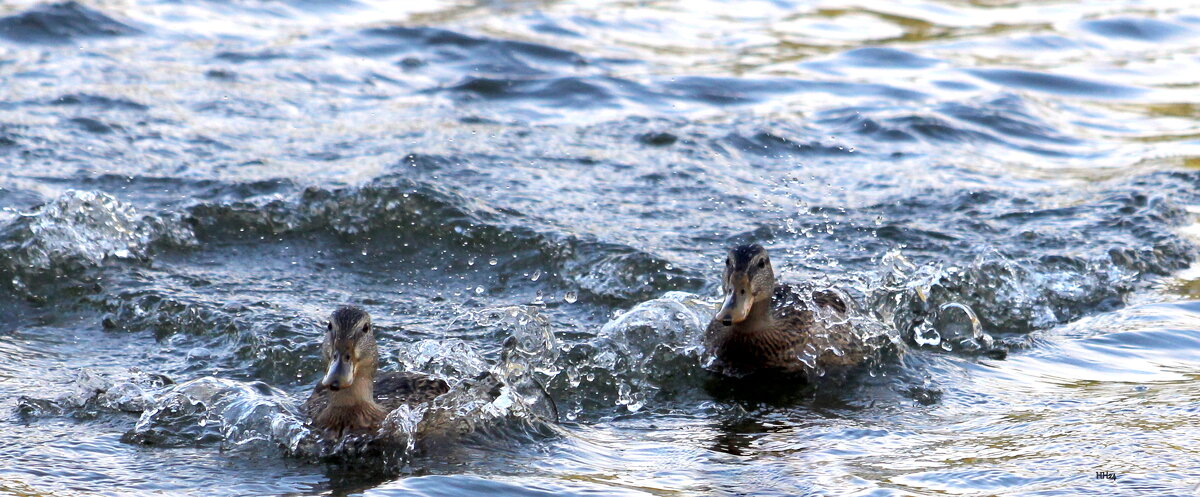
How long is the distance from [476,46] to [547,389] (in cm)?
919

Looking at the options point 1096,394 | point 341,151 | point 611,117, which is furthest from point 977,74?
point 1096,394

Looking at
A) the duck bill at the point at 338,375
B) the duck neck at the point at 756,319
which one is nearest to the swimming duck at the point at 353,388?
the duck bill at the point at 338,375

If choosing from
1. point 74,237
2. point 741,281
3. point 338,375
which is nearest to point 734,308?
point 741,281

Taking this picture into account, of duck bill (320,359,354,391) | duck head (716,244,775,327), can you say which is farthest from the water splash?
duck head (716,244,775,327)

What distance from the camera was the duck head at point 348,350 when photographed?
637 centimetres

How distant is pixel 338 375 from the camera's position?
6.35 metres

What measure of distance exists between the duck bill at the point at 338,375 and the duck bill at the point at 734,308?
7.20 ft

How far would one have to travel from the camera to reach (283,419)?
6.75 meters

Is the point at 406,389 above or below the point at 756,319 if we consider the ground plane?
below

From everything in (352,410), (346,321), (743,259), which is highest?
(743,259)

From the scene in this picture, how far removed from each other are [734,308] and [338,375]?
233 cm

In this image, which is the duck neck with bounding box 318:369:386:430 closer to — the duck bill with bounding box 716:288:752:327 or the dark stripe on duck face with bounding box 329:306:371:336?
the dark stripe on duck face with bounding box 329:306:371:336

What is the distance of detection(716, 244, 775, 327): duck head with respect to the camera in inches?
304

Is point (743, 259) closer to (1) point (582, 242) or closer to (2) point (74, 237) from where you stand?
(1) point (582, 242)
